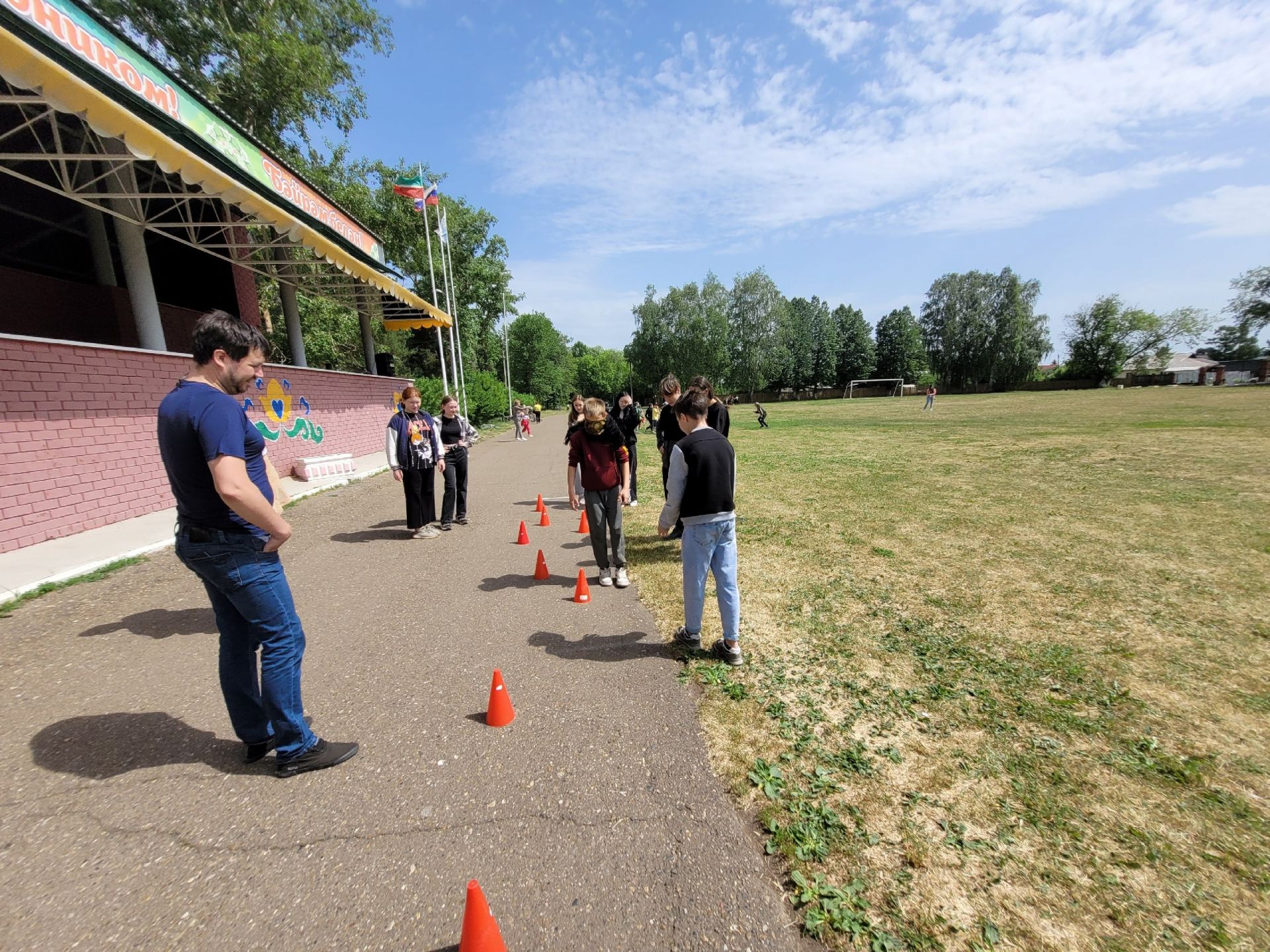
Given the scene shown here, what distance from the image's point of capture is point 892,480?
35.2ft

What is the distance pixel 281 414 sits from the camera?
11359 millimetres

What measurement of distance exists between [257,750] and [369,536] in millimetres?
4976

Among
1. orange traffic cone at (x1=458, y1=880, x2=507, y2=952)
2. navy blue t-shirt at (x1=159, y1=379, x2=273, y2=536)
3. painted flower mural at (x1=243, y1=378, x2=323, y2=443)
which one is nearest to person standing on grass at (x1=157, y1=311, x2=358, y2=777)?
navy blue t-shirt at (x1=159, y1=379, x2=273, y2=536)

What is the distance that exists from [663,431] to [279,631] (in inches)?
203

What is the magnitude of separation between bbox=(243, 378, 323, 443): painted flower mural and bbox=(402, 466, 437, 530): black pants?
5.88 meters

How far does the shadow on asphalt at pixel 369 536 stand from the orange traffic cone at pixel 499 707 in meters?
4.70

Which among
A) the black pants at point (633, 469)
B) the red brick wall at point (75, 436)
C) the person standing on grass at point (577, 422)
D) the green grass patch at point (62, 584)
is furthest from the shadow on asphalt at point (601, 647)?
the red brick wall at point (75, 436)

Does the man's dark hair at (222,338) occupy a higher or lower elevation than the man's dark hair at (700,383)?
higher

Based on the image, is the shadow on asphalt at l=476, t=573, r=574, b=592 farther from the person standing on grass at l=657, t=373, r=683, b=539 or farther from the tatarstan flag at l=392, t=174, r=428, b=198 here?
the tatarstan flag at l=392, t=174, r=428, b=198

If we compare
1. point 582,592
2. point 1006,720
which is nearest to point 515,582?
point 582,592

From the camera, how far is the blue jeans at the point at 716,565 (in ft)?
11.4

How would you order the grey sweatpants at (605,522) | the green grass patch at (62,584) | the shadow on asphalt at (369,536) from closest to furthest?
the green grass patch at (62,584), the grey sweatpants at (605,522), the shadow on asphalt at (369,536)

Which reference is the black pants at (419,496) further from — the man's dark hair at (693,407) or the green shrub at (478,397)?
the green shrub at (478,397)

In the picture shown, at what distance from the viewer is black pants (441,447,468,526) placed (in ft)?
24.0
